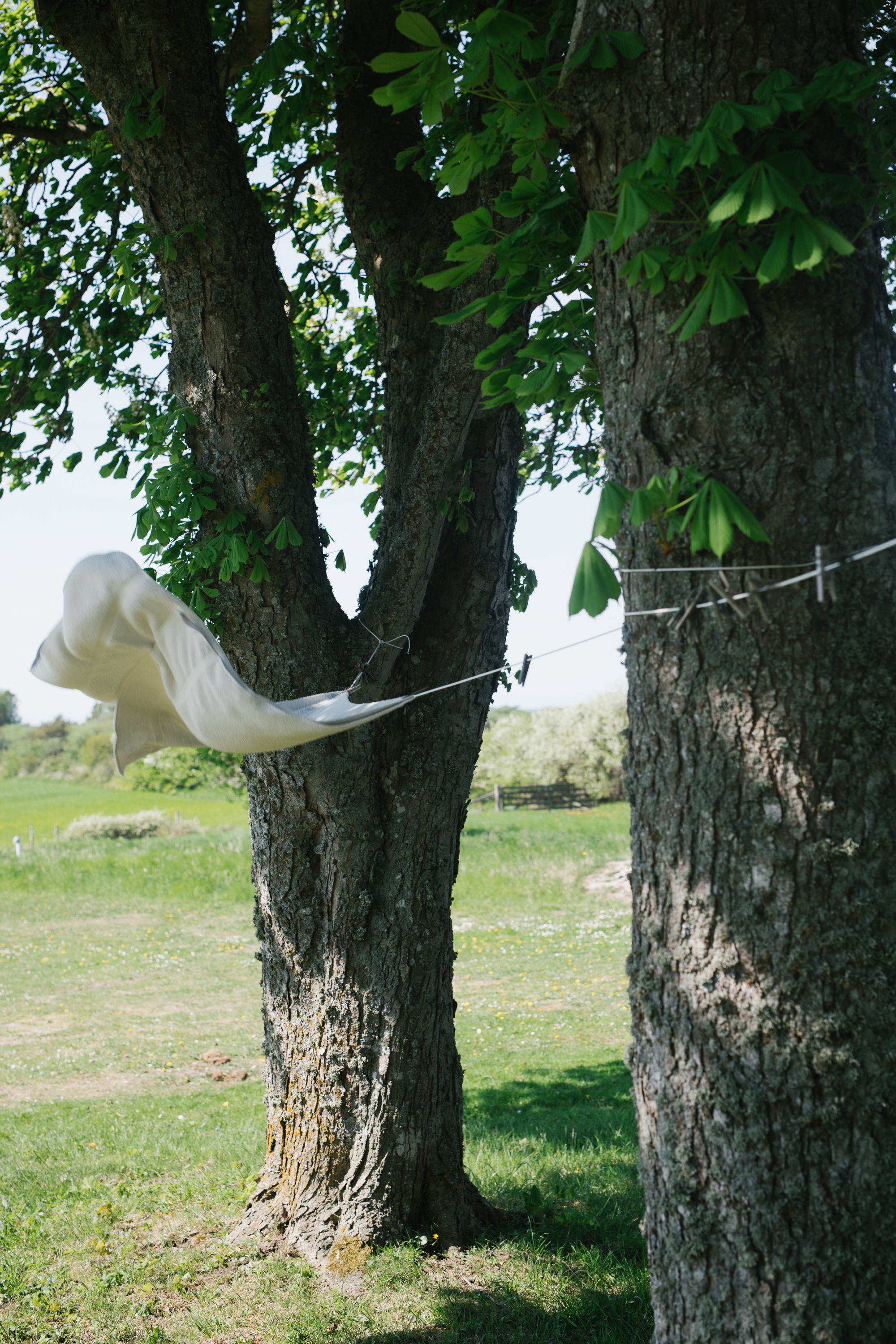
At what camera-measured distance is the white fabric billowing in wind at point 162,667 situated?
2.88 meters

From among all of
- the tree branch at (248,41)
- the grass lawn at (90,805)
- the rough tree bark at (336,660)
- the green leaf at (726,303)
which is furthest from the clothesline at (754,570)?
the grass lawn at (90,805)

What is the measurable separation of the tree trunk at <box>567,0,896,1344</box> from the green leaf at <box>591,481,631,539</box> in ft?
0.79

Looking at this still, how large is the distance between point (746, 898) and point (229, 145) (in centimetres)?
338

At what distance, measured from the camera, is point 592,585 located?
1.90m

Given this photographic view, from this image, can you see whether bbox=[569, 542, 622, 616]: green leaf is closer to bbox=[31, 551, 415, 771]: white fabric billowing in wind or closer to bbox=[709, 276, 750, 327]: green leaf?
bbox=[709, 276, 750, 327]: green leaf

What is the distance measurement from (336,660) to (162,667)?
74 centimetres

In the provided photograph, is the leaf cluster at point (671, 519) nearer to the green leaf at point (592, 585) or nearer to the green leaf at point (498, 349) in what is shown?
the green leaf at point (592, 585)

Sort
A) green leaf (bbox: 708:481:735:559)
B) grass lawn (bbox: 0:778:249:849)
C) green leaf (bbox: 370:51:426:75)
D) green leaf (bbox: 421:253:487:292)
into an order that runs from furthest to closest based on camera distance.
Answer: grass lawn (bbox: 0:778:249:849), green leaf (bbox: 421:253:487:292), green leaf (bbox: 370:51:426:75), green leaf (bbox: 708:481:735:559)

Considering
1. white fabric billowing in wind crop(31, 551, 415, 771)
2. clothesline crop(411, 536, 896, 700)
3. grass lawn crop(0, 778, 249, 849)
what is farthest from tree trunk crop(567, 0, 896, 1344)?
grass lawn crop(0, 778, 249, 849)

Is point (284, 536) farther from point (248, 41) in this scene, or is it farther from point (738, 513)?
point (248, 41)

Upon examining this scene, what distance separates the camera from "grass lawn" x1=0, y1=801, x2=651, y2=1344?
3436 mm

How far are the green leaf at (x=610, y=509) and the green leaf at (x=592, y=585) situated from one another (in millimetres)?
47

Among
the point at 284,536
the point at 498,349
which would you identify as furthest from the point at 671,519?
the point at 284,536

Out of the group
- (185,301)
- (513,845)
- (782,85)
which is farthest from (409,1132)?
(513,845)
